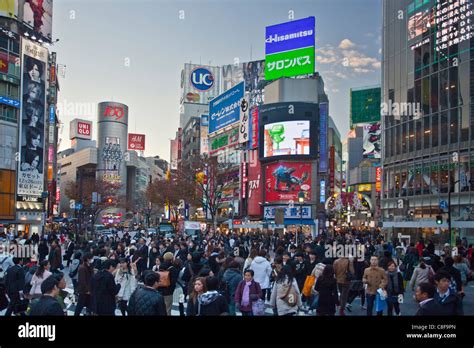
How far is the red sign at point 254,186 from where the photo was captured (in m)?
75.1

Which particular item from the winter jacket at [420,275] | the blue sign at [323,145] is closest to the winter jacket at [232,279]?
the winter jacket at [420,275]

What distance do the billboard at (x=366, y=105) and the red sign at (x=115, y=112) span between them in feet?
296

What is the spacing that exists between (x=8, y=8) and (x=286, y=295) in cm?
5925

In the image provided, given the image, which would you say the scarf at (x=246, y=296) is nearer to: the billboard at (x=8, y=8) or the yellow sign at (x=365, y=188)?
the billboard at (x=8, y=8)

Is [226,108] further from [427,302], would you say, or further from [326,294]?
[427,302]

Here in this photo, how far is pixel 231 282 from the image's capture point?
1105cm

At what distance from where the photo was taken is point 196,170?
60312 mm

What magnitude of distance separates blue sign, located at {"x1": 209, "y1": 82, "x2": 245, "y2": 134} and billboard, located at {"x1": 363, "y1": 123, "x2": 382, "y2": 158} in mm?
30546

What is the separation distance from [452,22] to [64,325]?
41.5 m

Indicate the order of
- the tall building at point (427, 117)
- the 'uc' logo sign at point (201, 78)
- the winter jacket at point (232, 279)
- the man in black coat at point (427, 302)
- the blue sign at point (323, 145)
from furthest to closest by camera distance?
the 'uc' logo sign at point (201, 78)
the blue sign at point (323, 145)
the tall building at point (427, 117)
the winter jacket at point (232, 279)
the man in black coat at point (427, 302)

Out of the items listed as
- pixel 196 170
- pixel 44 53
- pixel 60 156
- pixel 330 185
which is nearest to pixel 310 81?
pixel 330 185

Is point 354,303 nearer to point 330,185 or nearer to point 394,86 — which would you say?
point 394,86

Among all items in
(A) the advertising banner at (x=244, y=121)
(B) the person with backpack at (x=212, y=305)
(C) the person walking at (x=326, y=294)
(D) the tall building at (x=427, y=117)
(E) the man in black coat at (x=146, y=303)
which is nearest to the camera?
(E) the man in black coat at (x=146, y=303)

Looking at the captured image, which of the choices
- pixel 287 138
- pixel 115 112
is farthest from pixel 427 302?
pixel 115 112
